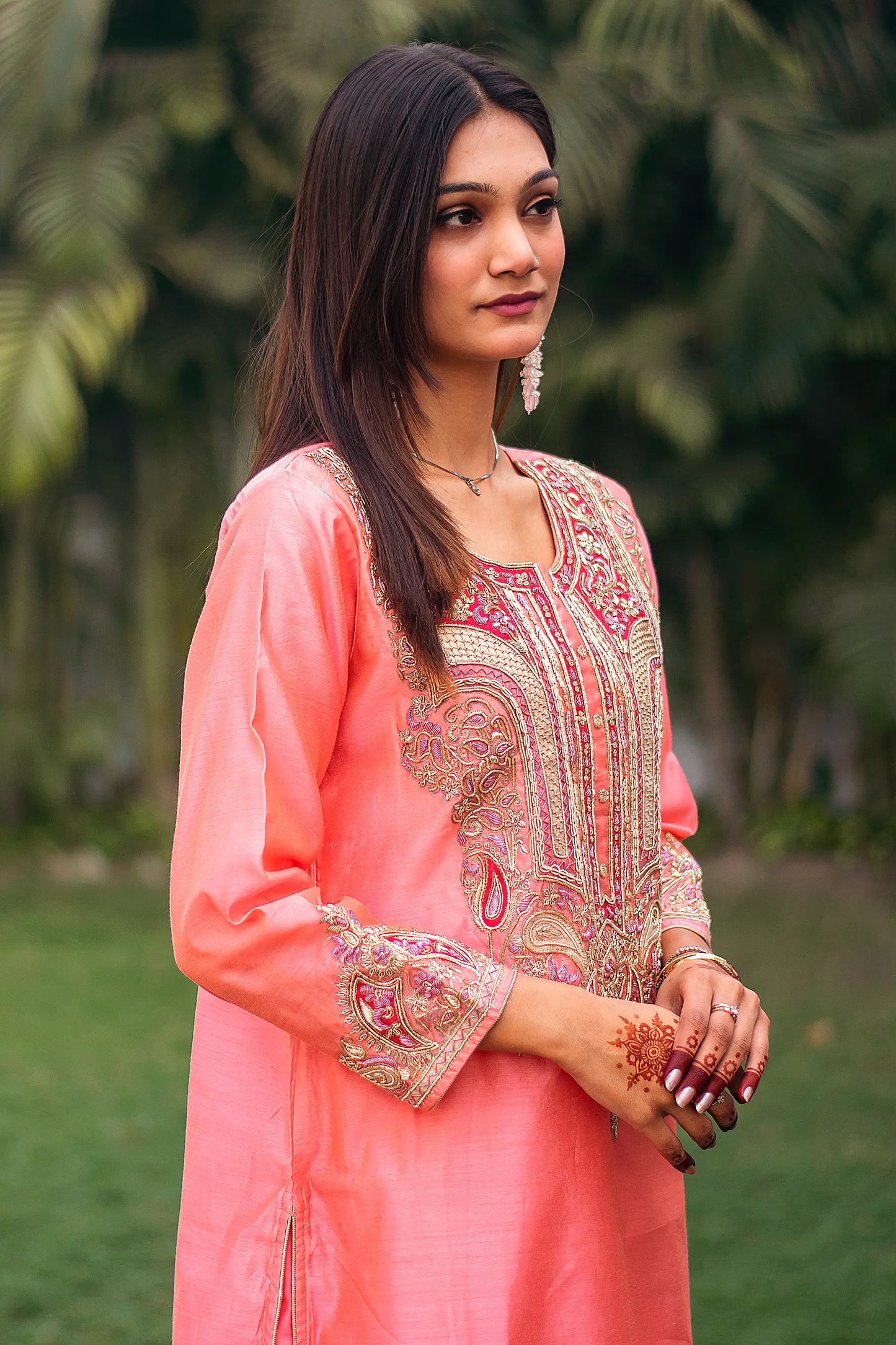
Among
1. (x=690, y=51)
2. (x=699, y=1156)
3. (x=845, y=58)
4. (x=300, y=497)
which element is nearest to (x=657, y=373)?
(x=690, y=51)

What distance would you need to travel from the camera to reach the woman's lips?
1.29m

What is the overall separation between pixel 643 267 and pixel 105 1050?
3.93 m

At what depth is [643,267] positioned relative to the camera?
6398mm

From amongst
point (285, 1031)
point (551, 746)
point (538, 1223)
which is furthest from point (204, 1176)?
point (551, 746)

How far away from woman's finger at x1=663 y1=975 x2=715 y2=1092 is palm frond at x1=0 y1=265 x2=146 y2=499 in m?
4.75

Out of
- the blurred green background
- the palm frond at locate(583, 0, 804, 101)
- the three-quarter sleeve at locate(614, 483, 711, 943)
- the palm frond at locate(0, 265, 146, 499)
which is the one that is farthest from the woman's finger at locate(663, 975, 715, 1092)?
the palm frond at locate(583, 0, 804, 101)

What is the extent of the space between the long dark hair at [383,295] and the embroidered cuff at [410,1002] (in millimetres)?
231

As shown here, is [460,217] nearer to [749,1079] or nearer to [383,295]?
[383,295]

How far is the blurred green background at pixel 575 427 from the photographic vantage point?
17.1ft

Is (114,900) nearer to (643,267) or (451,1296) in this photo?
(643,267)

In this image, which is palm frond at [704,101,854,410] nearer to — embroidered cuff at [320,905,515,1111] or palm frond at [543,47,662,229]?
palm frond at [543,47,662,229]

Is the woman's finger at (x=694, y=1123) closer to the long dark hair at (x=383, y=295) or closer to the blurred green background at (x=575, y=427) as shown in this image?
the long dark hair at (x=383, y=295)

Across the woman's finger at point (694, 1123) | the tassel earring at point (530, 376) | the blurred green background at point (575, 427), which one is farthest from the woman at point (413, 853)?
the blurred green background at point (575, 427)

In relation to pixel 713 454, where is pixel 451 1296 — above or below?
above
